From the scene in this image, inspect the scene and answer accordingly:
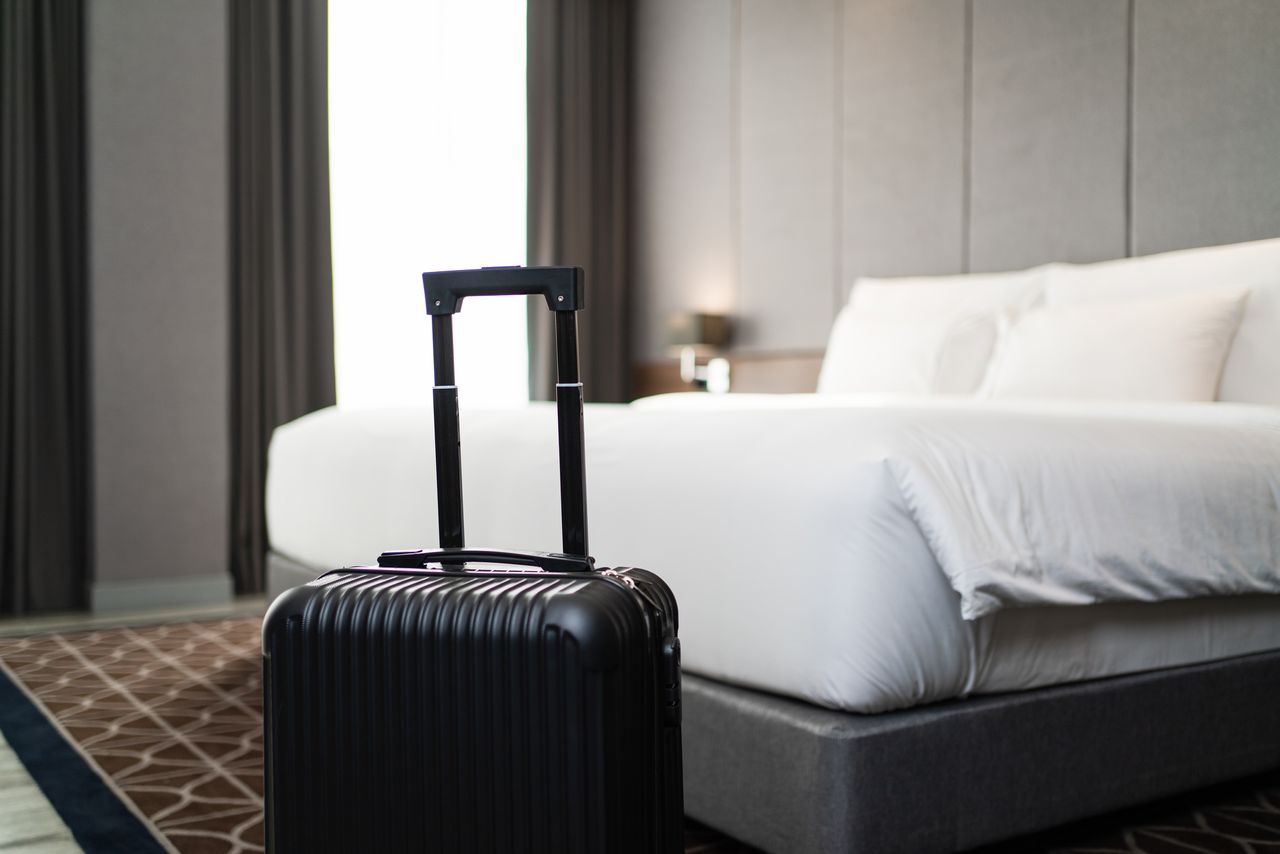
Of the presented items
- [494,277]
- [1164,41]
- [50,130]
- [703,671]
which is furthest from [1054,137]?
[50,130]

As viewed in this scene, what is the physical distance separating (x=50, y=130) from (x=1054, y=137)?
3698mm

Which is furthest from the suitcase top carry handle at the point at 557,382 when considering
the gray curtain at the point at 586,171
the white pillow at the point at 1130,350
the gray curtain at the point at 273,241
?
the gray curtain at the point at 586,171

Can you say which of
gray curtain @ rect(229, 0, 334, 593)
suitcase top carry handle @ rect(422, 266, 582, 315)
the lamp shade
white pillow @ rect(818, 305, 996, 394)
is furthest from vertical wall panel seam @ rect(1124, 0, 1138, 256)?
gray curtain @ rect(229, 0, 334, 593)

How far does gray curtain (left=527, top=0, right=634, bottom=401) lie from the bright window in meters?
0.10

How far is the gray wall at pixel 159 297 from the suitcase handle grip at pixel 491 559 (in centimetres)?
365

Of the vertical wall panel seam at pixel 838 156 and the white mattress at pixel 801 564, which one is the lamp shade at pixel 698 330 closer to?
the vertical wall panel seam at pixel 838 156

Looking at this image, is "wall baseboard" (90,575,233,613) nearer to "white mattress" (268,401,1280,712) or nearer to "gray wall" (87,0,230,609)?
"gray wall" (87,0,230,609)

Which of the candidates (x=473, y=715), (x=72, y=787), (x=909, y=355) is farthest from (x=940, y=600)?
(x=909, y=355)

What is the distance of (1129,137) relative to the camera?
3854mm

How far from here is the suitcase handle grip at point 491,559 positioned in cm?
126

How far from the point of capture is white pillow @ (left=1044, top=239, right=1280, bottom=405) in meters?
3.01

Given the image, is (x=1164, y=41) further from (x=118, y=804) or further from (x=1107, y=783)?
(x=118, y=804)

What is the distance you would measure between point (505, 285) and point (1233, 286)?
8.24 feet

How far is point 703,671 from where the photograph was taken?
6.53 ft
